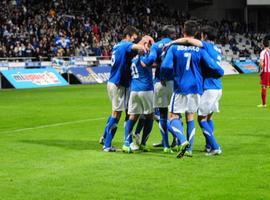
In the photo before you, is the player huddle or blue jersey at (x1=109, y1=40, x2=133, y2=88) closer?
the player huddle

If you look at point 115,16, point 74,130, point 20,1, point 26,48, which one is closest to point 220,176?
point 74,130

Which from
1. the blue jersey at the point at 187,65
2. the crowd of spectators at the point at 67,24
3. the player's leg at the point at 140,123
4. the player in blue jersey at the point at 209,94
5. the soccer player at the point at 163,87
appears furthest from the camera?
the crowd of spectators at the point at 67,24

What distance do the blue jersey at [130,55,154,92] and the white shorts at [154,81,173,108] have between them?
0.23 metres

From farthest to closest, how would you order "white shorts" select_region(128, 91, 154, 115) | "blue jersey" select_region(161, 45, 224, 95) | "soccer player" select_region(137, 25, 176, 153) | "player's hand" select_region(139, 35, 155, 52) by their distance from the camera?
1. "white shorts" select_region(128, 91, 154, 115)
2. "soccer player" select_region(137, 25, 176, 153)
3. "player's hand" select_region(139, 35, 155, 52)
4. "blue jersey" select_region(161, 45, 224, 95)

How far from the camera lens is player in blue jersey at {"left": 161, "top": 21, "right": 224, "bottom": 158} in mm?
11570

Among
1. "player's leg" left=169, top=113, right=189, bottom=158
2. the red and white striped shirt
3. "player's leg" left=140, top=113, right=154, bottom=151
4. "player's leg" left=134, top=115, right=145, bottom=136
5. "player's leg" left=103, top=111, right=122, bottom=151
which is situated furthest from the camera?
the red and white striped shirt

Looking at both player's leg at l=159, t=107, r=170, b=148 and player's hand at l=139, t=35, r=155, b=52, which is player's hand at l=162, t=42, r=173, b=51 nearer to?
player's hand at l=139, t=35, r=155, b=52

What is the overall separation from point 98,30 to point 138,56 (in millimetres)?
38763

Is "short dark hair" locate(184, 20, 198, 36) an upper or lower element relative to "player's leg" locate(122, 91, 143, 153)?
upper

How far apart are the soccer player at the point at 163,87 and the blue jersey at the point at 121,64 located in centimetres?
50

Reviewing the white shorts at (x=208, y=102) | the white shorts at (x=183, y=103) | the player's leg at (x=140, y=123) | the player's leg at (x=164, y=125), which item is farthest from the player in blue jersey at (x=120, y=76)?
the white shorts at (x=208, y=102)

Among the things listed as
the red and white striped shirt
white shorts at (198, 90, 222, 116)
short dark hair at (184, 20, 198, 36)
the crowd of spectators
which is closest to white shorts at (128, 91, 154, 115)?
white shorts at (198, 90, 222, 116)

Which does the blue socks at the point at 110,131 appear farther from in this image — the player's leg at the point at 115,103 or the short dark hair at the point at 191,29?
the short dark hair at the point at 191,29

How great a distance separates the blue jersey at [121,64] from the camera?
41.3 feet
